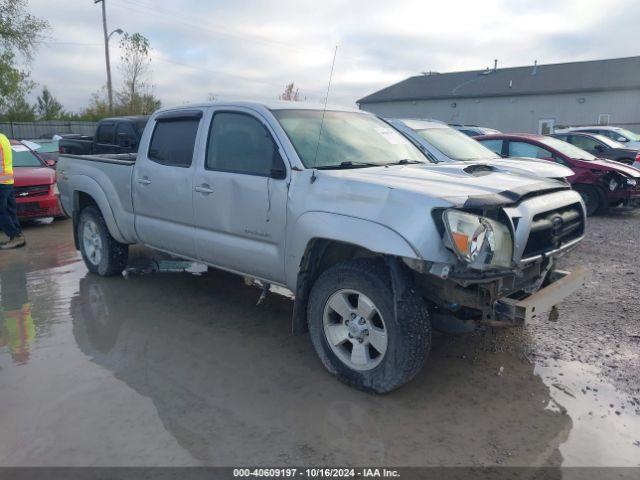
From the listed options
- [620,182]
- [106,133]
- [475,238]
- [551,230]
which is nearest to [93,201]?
[475,238]

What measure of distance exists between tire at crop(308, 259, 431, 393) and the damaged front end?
0.26 meters

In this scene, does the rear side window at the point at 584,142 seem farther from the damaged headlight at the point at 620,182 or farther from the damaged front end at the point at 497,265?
the damaged front end at the point at 497,265

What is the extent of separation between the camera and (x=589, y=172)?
411 inches

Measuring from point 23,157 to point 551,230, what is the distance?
10.4m

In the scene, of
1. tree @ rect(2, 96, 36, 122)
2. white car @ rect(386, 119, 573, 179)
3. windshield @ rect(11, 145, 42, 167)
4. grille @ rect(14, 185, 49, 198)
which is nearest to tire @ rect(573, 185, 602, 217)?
white car @ rect(386, 119, 573, 179)

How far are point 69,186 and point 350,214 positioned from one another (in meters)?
4.53

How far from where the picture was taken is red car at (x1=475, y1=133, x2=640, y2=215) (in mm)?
10312

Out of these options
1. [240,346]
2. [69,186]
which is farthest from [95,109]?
[240,346]

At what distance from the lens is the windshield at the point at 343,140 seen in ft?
14.0

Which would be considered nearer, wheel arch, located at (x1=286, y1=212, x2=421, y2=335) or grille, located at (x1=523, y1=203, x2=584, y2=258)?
wheel arch, located at (x1=286, y1=212, x2=421, y2=335)

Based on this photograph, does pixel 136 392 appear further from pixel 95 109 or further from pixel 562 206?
pixel 95 109

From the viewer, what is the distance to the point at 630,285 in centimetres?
Answer: 603

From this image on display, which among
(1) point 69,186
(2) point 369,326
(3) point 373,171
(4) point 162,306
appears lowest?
(4) point 162,306

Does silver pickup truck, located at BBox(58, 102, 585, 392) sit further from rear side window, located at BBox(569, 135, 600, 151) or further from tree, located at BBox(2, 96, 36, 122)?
tree, located at BBox(2, 96, 36, 122)
